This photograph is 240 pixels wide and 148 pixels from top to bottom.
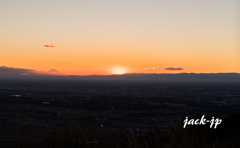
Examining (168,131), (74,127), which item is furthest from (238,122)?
(74,127)

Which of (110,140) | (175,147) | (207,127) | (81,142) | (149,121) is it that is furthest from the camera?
(149,121)

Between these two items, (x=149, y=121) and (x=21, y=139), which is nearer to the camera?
(x=21, y=139)

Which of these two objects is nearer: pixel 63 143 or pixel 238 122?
pixel 63 143

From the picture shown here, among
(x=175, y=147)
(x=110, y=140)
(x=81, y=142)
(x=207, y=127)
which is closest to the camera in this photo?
(x=175, y=147)

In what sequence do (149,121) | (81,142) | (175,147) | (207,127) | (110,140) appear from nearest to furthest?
(175,147) < (81,142) < (110,140) < (207,127) < (149,121)

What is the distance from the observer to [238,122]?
377 inches

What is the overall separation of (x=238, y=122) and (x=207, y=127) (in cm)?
121

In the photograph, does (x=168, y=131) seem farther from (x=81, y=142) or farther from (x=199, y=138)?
(x=81, y=142)

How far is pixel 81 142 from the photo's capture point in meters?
6.65

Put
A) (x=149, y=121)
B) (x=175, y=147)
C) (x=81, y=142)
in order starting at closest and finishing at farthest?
(x=175, y=147)
(x=81, y=142)
(x=149, y=121)

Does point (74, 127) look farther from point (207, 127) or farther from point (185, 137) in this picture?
point (207, 127)

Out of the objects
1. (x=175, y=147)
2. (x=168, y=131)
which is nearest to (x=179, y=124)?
(x=168, y=131)

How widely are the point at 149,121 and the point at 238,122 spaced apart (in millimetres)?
31366

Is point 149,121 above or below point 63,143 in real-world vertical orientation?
below
